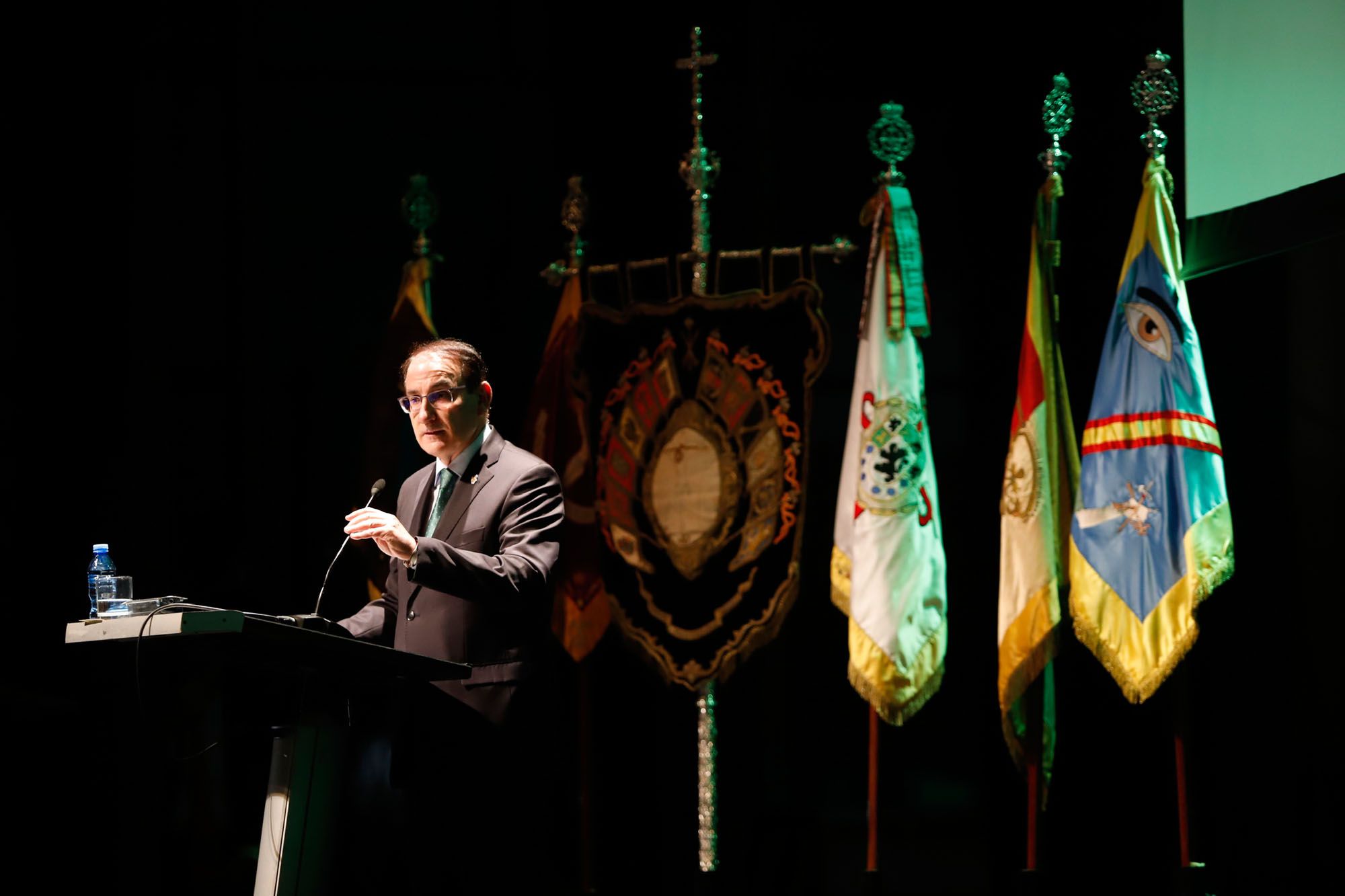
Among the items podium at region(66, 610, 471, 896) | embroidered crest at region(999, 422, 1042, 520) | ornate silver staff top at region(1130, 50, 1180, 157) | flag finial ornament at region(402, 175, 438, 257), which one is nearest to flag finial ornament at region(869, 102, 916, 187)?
ornate silver staff top at region(1130, 50, 1180, 157)

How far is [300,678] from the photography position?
8.04 feet

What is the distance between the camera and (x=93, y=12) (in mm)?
4199

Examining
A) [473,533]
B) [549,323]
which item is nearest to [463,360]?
A: [473,533]

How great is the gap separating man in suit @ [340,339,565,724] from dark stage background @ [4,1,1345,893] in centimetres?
138

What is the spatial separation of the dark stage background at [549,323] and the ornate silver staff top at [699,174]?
0.18 m

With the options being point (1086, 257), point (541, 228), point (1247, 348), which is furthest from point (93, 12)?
point (1247, 348)

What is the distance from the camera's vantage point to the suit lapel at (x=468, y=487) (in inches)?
113

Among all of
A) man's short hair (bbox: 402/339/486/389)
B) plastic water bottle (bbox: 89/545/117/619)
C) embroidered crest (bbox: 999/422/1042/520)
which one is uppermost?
man's short hair (bbox: 402/339/486/389)

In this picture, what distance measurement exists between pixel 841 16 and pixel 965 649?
205 centimetres

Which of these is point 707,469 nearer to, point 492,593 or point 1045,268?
point 1045,268

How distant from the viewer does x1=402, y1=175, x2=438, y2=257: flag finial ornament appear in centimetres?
435

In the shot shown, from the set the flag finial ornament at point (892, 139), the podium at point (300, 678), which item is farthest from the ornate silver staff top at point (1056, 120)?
the podium at point (300, 678)

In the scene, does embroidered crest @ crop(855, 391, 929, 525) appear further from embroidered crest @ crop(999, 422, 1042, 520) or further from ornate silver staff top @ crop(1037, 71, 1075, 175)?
ornate silver staff top @ crop(1037, 71, 1075, 175)

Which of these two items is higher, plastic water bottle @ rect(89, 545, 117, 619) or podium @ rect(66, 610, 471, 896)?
plastic water bottle @ rect(89, 545, 117, 619)
